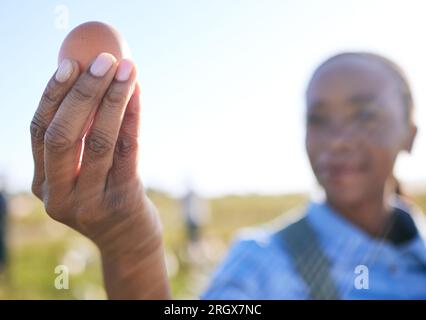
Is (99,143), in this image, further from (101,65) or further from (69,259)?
(69,259)

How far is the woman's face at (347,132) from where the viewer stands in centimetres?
171

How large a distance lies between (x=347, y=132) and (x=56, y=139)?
977mm

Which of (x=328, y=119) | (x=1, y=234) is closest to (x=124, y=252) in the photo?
(x=328, y=119)

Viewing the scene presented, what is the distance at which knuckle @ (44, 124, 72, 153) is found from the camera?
0.92 meters

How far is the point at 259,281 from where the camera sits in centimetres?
157

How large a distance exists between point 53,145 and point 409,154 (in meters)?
1.29

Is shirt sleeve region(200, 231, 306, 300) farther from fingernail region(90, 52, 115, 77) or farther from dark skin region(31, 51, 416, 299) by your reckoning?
fingernail region(90, 52, 115, 77)

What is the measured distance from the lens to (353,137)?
1.70 metres

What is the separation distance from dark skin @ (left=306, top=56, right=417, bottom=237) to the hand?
Result: 2.41ft

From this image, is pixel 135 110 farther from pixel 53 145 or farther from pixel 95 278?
pixel 95 278

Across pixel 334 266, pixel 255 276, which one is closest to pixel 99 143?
pixel 255 276

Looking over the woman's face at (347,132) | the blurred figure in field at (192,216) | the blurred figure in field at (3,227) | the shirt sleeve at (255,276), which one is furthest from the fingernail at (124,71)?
the blurred figure in field at (192,216)

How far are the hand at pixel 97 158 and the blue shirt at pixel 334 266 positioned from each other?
0.42 metres

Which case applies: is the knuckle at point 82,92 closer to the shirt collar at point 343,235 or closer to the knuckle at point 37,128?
the knuckle at point 37,128
